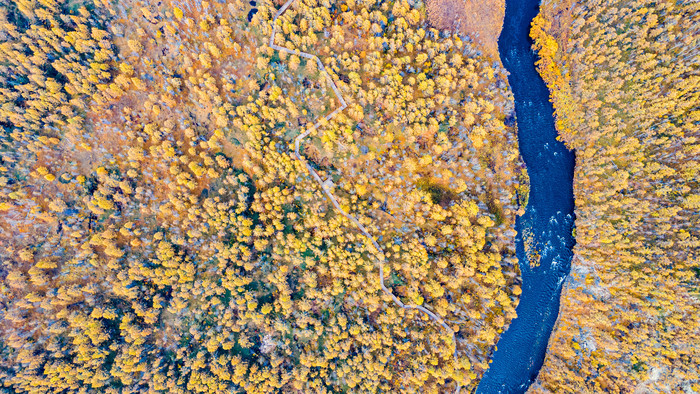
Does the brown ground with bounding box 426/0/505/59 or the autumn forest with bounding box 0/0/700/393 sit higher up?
the brown ground with bounding box 426/0/505/59

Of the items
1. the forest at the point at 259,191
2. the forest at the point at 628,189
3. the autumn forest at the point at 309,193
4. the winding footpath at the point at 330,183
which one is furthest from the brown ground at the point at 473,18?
the winding footpath at the point at 330,183

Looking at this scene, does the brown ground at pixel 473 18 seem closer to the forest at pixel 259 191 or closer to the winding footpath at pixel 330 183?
the forest at pixel 259 191

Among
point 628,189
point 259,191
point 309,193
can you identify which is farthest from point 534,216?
point 259,191

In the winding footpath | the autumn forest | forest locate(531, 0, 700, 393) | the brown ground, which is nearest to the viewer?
forest locate(531, 0, 700, 393)

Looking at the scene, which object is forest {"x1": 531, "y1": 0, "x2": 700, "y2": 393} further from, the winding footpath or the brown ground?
the winding footpath

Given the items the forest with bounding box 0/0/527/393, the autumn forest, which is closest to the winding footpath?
the autumn forest

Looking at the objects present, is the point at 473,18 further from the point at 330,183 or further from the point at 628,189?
the point at 330,183

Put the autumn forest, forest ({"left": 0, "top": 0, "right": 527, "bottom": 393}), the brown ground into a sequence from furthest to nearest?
the brown ground < forest ({"left": 0, "top": 0, "right": 527, "bottom": 393}) < the autumn forest
